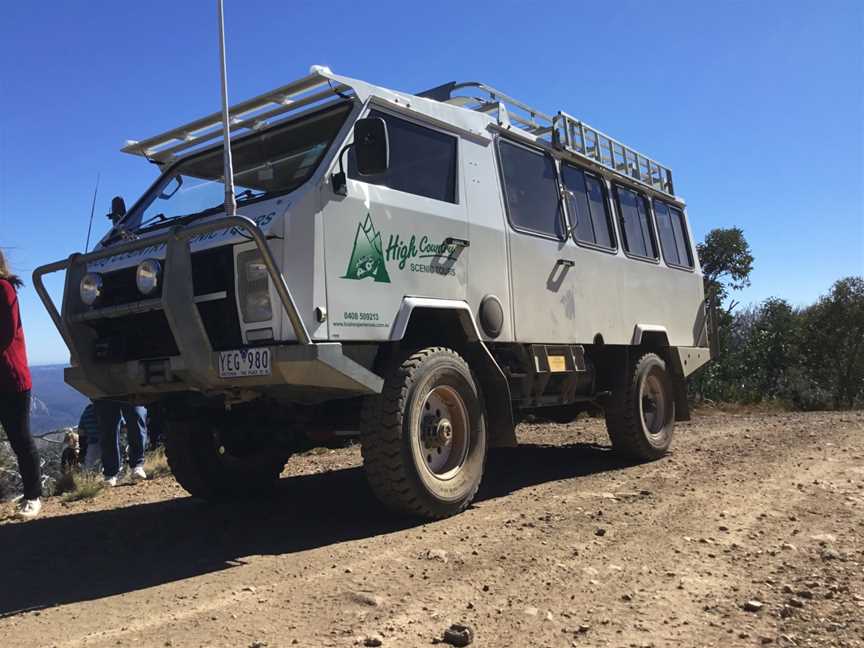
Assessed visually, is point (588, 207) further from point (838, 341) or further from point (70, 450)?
point (838, 341)

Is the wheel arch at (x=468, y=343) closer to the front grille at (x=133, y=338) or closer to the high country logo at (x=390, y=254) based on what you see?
the high country logo at (x=390, y=254)

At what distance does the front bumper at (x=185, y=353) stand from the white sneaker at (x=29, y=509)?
1342 millimetres

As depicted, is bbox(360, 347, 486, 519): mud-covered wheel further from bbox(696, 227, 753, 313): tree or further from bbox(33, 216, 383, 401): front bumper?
bbox(696, 227, 753, 313): tree

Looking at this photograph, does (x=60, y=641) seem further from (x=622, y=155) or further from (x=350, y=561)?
(x=622, y=155)

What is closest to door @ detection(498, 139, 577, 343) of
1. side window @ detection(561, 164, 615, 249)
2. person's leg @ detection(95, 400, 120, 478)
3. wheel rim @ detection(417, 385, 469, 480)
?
side window @ detection(561, 164, 615, 249)

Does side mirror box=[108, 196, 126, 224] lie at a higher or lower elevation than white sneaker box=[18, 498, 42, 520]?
higher

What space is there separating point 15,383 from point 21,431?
367mm

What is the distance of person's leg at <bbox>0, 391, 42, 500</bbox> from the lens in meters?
5.23

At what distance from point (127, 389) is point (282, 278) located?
1583 mm

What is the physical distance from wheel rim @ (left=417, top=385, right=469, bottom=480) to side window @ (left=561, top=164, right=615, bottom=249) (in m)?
2.56

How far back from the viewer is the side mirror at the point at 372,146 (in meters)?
4.20

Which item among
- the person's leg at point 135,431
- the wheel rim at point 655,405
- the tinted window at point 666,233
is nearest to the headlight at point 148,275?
the person's leg at point 135,431

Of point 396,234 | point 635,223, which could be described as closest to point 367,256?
point 396,234

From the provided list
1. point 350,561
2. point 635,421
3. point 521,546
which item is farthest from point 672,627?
point 635,421
